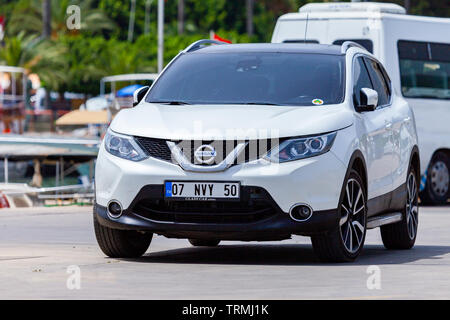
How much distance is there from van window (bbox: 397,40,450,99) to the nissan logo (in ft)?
46.0

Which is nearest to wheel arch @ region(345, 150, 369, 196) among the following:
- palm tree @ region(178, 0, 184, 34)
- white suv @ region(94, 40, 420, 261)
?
white suv @ region(94, 40, 420, 261)

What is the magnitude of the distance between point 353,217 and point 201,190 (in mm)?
1369

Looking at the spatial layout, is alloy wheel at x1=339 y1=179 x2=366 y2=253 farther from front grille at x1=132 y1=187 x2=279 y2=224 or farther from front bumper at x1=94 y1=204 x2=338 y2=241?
front grille at x1=132 y1=187 x2=279 y2=224

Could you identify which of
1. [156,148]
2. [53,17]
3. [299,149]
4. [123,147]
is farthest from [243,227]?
[53,17]

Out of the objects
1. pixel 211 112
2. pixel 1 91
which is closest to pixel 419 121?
pixel 211 112

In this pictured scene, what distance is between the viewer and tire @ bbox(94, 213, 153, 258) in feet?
34.3

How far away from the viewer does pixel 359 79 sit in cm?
1148

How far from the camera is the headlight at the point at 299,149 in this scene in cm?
971

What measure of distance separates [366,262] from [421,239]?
3491 millimetres

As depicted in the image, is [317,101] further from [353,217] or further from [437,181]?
[437,181]

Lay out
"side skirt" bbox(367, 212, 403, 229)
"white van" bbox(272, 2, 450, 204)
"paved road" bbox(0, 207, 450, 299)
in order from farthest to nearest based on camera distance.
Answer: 1. "white van" bbox(272, 2, 450, 204)
2. "side skirt" bbox(367, 212, 403, 229)
3. "paved road" bbox(0, 207, 450, 299)

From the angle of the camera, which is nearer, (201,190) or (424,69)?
(201,190)

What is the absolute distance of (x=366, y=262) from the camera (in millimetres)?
10523
